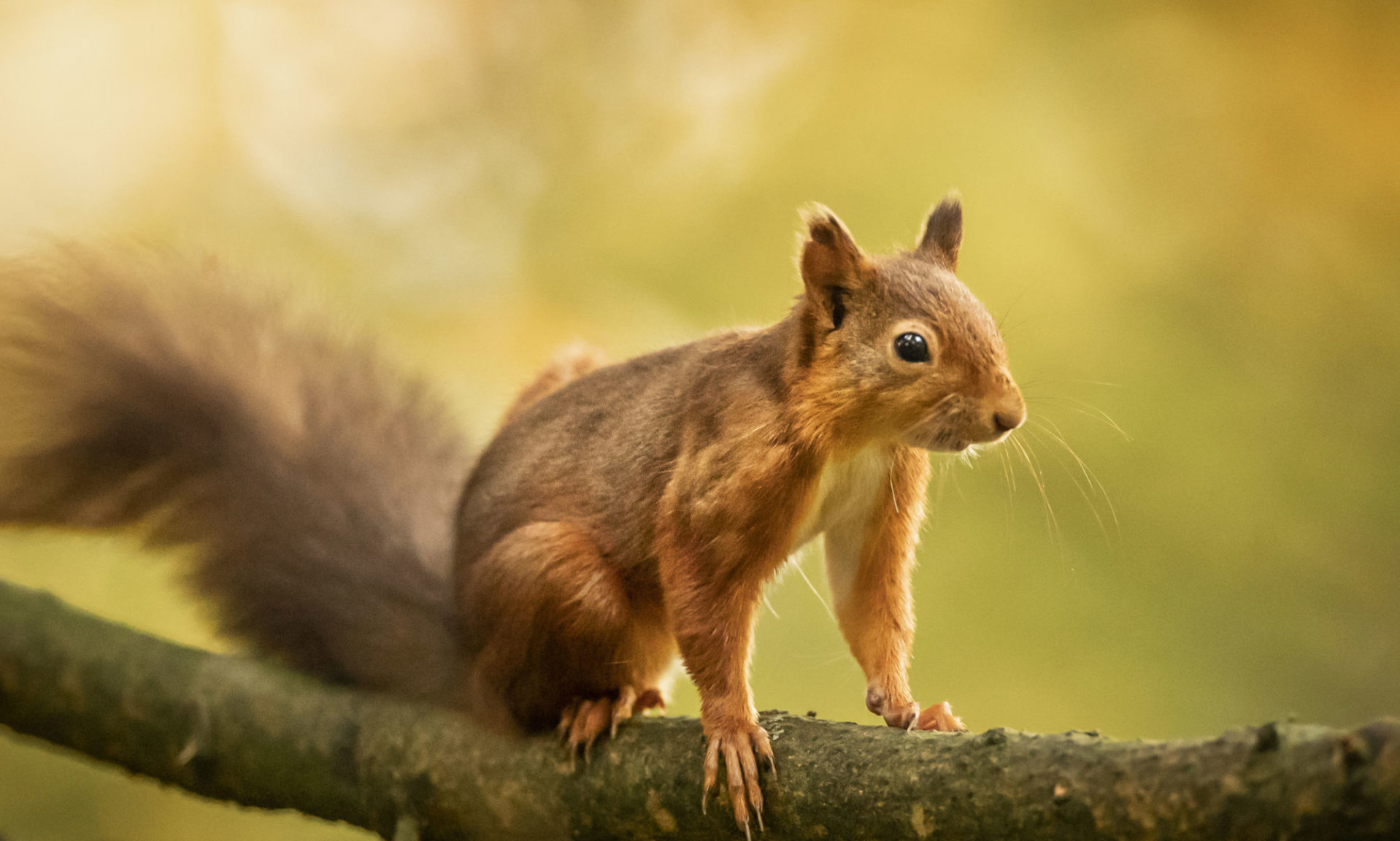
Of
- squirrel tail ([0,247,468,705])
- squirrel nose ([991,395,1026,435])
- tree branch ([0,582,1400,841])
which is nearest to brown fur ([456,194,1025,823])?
squirrel nose ([991,395,1026,435])

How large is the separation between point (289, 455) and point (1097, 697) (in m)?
2.01

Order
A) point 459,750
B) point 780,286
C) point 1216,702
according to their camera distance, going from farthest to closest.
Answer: point 780,286 → point 1216,702 → point 459,750

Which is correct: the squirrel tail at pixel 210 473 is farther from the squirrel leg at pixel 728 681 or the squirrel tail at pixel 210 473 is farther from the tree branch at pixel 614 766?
the squirrel leg at pixel 728 681

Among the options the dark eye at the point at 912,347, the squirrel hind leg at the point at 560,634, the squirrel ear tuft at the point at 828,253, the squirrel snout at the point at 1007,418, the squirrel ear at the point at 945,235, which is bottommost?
the squirrel hind leg at the point at 560,634

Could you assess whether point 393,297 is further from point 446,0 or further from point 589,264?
point 446,0

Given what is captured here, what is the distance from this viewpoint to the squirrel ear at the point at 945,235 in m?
1.79

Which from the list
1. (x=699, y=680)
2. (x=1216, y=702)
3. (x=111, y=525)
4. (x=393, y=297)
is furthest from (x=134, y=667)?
(x=1216, y=702)

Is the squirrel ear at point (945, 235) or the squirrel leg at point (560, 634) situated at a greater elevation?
the squirrel ear at point (945, 235)

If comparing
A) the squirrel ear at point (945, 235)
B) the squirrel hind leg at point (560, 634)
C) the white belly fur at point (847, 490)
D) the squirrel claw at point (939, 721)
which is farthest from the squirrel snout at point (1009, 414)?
the squirrel hind leg at point (560, 634)

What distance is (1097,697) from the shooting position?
97.5 inches

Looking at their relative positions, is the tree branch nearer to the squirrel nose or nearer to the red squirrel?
the red squirrel

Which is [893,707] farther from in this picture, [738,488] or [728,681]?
[738,488]

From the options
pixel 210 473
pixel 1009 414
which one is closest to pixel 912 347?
pixel 1009 414

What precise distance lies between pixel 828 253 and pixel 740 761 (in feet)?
2.61
